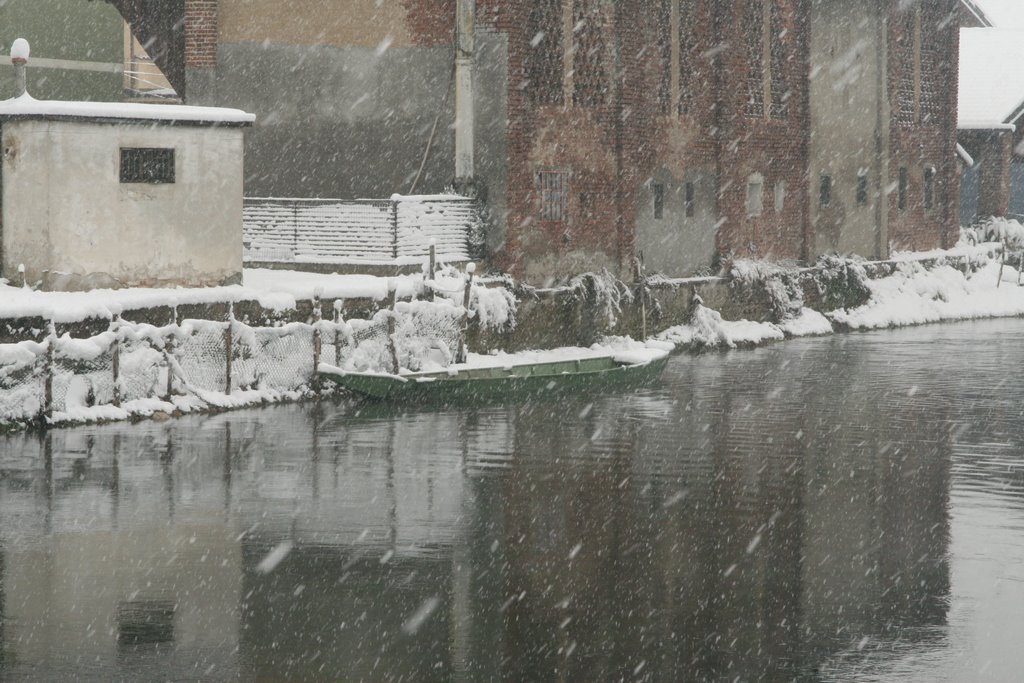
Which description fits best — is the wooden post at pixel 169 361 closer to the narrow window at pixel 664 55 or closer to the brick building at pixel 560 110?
the brick building at pixel 560 110

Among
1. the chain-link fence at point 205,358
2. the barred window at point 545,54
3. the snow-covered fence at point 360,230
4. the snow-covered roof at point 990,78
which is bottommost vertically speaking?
the chain-link fence at point 205,358

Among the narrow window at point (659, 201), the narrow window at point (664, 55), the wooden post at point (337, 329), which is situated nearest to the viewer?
the wooden post at point (337, 329)

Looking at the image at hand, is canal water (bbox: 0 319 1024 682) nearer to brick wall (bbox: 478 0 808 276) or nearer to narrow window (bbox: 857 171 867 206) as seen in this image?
brick wall (bbox: 478 0 808 276)

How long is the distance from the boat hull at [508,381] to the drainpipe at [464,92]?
6.04m

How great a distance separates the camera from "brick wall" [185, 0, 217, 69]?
31.5 metres

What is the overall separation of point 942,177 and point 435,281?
2691 cm

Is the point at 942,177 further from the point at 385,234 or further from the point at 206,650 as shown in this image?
the point at 206,650

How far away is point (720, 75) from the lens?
39.0m

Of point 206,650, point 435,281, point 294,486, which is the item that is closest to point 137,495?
point 294,486

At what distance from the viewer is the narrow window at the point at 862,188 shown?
45.9 meters

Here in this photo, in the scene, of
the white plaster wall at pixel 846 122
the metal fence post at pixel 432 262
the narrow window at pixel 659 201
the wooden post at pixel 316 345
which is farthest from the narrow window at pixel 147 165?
the white plaster wall at pixel 846 122

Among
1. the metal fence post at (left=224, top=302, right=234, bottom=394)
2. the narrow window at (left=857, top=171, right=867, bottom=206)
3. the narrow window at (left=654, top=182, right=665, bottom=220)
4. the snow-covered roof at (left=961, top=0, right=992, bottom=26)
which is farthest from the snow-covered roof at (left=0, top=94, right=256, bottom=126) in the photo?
the snow-covered roof at (left=961, top=0, right=992, bottom=26)

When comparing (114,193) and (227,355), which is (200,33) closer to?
(114,193)

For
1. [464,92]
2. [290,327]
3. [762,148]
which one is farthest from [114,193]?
[762,148]
